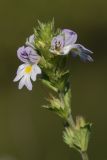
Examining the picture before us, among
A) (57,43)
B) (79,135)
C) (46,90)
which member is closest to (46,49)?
(57,43)

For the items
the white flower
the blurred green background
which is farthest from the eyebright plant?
the blurred green background

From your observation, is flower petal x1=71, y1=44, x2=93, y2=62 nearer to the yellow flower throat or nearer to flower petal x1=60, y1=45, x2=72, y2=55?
flower petal x1=60, y1=45, x2=72, y2=55

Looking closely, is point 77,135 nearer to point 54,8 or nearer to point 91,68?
point 91,68

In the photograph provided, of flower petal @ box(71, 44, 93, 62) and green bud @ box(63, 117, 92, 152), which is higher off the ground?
flower petal @ box(71, 44, 93, 62)

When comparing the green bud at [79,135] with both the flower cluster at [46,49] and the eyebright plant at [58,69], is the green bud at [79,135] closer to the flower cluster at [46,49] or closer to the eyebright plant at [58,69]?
the eyebright plant at [58,69]

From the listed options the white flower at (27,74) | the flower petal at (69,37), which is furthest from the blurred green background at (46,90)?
the flower petal at (69,37)
